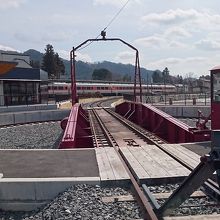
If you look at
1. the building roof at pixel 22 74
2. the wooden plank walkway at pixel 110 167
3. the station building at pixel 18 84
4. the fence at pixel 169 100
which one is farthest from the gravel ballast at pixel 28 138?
the building roof at pixel 22 74

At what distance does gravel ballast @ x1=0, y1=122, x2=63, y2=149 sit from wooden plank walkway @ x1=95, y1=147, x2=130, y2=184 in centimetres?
832

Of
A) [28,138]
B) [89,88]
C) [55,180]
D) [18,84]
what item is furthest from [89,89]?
[55,180]

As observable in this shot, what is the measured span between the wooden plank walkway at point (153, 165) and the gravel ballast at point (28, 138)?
8.53 meters

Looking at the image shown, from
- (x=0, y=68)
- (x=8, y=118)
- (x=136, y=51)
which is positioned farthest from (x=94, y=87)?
(x=136, y=51)

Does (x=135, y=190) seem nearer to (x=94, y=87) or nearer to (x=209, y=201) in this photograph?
(x=209, y=201)

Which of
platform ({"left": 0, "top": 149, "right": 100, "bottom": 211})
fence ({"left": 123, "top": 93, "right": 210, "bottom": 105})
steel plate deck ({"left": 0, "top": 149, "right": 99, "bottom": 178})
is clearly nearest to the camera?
platform ({"left": 0, "top": 149, "right": 100, "bottom": 211})

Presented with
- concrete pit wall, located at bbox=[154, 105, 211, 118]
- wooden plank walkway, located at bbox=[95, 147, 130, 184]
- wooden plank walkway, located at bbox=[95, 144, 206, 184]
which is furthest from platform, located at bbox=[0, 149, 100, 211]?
concrete pit wall, located at bbox=[154, 105, 211, 118]

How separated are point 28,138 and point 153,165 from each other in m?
13.8

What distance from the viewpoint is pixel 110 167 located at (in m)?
8.19

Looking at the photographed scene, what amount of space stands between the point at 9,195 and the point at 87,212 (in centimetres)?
164

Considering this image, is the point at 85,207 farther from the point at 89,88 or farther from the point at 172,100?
the point at 89,88

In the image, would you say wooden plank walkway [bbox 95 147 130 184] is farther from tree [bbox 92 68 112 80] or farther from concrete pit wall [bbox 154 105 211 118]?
tree [bbox 92 68 112 80]

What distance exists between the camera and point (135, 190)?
665 cm

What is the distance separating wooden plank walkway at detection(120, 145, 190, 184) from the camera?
7340 millimetres
